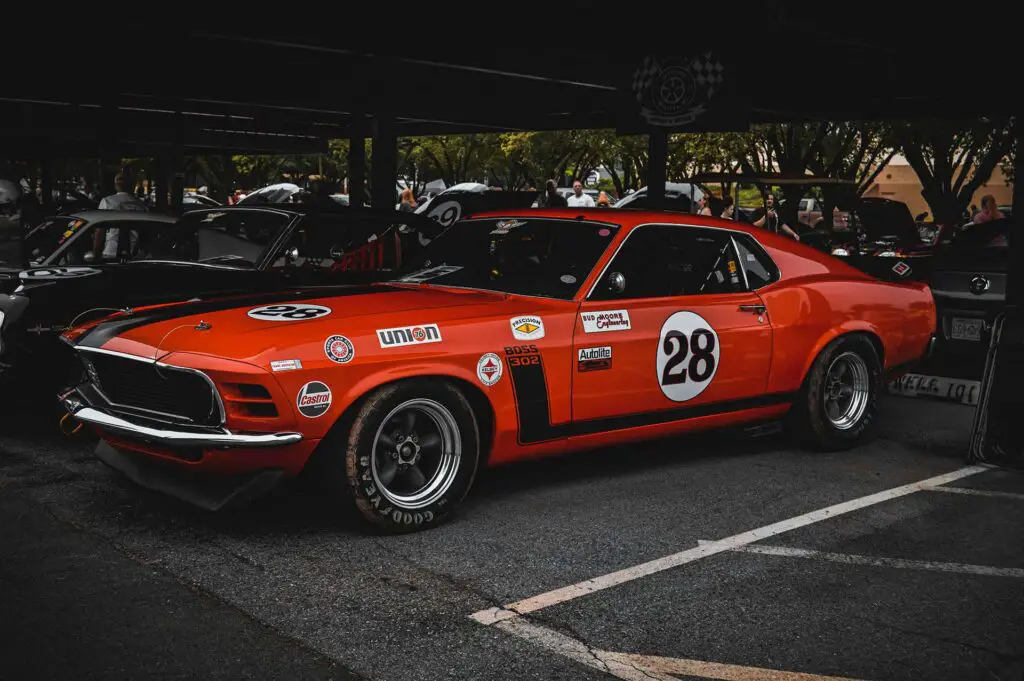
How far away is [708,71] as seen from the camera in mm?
9781

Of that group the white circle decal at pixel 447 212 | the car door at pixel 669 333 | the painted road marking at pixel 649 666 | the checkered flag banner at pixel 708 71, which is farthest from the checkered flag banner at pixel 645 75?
the painted road marking at pixel 649 666

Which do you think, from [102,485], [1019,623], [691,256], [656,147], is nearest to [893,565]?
[1019,623]

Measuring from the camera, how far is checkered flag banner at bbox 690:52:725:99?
9.70 m

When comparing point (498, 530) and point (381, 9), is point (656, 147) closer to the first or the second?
point (381, 9)

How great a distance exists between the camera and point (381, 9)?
1080 centimetres

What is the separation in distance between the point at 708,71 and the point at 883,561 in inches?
247

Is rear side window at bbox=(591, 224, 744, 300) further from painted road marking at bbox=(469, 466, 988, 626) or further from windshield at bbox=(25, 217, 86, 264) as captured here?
windshield at bbox=(25, 217, 86, 264)

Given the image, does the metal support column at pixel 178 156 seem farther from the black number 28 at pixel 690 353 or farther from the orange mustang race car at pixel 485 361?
the black number 28 at pixel 690 353

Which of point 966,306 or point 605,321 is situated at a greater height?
point 605,321

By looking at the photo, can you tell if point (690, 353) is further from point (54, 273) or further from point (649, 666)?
point (54, 273)

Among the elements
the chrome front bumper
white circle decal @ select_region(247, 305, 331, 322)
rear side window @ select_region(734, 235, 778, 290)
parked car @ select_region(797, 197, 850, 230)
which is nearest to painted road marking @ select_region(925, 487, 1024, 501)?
rear side window @ select_region(734, 235, 778, 290)

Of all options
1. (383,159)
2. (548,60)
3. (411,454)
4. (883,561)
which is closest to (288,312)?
(411,454)

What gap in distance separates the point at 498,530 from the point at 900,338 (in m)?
3.35

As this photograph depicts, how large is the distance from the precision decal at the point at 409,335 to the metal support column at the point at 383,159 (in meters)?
7.68
